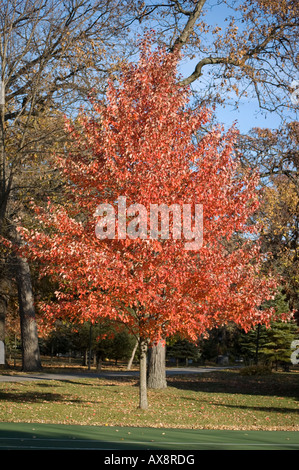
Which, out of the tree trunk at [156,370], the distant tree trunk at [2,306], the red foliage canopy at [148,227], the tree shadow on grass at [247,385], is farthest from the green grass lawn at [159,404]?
the distant tree trunk at [2,306]

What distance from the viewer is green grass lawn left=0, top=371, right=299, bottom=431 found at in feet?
42.5

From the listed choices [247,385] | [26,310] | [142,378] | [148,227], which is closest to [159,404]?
[142,378]

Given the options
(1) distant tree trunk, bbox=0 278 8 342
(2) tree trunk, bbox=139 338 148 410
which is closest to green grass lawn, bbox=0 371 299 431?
(2) tree trunk, bbox=139 338 148 410

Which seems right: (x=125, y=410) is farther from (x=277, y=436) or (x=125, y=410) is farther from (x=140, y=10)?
(x=140, y=10)

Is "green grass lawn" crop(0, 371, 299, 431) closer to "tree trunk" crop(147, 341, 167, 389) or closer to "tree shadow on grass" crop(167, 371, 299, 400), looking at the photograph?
"tree shadow on grass" crop(167, 371, 299, 400)

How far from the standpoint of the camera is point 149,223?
44.0ft

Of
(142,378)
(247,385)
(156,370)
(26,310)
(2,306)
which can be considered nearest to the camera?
(142,378)

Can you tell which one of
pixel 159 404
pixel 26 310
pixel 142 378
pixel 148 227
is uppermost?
pixel 148 227

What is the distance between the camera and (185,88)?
15.8 meters

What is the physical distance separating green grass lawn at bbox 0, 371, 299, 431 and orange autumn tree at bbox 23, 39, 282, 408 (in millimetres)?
1666

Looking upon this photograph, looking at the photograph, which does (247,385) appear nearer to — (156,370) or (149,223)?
(156,370)

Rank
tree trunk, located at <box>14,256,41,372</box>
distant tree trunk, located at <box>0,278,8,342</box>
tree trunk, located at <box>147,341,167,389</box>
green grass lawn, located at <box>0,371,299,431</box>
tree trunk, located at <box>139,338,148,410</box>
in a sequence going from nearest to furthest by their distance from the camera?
green grass lawn, located at <box>0,371,299,431</box>
tree trunk, located at <box>139,338,148,410</box>
tree trunk, located at <box>147,341,167,389</box>
tree trunk, located at <box>14,256,41,372</box>
distant tree trunk, located at <box>0,278,8,342</box>

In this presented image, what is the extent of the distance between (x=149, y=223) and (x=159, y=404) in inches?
Result: 258

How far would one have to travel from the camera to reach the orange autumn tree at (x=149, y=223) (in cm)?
1346
